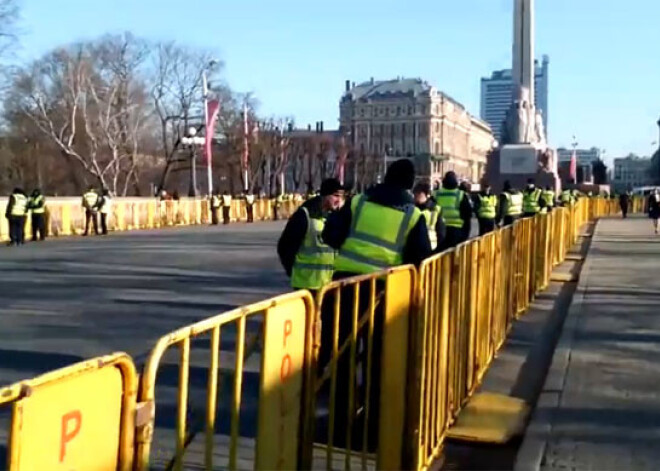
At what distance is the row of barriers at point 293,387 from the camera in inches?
108

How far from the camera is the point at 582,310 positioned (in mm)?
13773

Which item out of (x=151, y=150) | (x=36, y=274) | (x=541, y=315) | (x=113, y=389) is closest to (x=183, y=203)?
(x=151, y=150)

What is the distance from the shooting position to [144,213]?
158ft

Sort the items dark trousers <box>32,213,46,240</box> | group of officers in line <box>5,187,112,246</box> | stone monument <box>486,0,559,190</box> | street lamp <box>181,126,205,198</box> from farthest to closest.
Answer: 1. stone monument <box>486,0,559,190</box>
2. street lamp <box>181,126,205,198</box>
3. dark trousers <box>32,213,46,240</box>
4. group of officers in line <box>5,187,112,246</box>

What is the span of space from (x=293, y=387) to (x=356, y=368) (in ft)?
4.16

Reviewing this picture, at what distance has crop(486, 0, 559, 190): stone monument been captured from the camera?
6309 cm

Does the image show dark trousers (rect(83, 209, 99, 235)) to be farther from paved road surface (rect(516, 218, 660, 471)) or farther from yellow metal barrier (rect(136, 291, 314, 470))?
yellow metal barrier (rect(136, 291, 314, 470))

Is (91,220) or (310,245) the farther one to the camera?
(91,220)

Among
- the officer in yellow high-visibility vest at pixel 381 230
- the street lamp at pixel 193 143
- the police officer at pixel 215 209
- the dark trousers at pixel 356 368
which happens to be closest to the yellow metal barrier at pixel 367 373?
the dark trousers at pixel 356 368

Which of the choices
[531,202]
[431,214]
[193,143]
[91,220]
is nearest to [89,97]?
[193,143]

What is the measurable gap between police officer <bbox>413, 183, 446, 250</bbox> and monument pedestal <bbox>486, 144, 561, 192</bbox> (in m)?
48.9

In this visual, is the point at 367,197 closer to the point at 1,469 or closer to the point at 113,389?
the point at 1,469

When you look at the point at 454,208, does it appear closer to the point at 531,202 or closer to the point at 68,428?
the point at 531,202

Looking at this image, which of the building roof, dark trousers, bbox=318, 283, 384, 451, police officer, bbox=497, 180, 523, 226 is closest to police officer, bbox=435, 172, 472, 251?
police officer, bbox=497, 180, 523, 226
